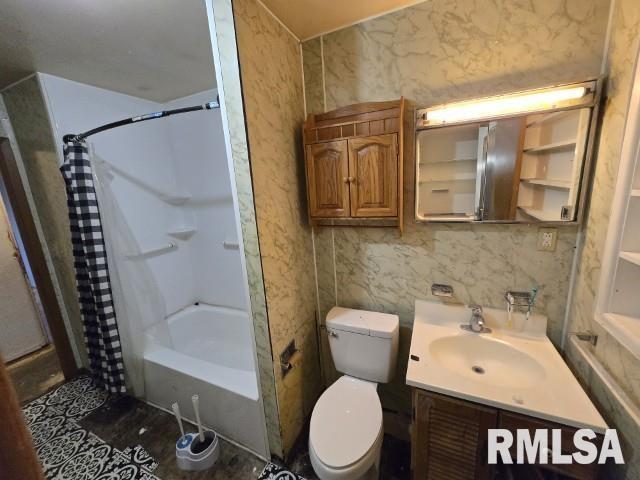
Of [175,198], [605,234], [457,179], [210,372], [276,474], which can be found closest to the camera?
[605,234]

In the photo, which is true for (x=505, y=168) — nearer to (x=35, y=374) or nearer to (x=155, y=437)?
(x=155, y=437)

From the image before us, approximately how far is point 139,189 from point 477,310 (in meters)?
2.61

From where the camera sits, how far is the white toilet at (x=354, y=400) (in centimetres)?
117

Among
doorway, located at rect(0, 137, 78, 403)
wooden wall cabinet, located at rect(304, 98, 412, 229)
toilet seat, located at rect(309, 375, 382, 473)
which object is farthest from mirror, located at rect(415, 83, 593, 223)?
doorway, located at rect(0, 137, 78, 403)

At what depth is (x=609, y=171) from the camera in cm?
102

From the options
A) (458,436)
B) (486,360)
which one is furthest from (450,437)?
(486,360)

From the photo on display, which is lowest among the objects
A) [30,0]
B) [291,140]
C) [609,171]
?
[609,171]

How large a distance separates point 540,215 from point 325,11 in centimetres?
141

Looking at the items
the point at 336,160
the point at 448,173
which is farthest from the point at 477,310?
the point at 336,160

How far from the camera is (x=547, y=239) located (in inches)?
49.6

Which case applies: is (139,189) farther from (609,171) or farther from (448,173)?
(609,171)

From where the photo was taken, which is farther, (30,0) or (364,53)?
(364,53)

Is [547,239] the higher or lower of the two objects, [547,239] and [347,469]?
the higher

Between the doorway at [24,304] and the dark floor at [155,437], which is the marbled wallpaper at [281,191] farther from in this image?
the doorway at [24,304]
